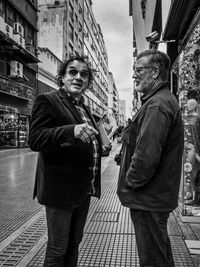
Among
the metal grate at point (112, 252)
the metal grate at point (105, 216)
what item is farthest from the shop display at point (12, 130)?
the metal grate at point (112, 252)

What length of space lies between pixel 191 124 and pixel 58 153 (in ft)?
9.51

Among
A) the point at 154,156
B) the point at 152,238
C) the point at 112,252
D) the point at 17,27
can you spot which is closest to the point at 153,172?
the point at 154,156

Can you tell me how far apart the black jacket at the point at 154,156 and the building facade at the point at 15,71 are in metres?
20.0

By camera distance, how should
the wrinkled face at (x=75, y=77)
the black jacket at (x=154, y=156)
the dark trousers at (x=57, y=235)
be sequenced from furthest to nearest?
1. the wrinkled face at (x=75, y=77)
2. the dark trousers at (x=57, y=235)
3. the black jacket at (x=154, y=156)

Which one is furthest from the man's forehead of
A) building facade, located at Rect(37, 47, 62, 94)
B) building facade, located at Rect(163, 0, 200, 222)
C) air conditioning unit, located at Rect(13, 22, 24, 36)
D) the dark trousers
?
building facade, located at Rect(37, 47, 62, 94)

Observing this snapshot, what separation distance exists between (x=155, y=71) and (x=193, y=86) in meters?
2.57

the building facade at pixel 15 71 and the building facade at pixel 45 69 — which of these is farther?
the building facade at pixel 45 69

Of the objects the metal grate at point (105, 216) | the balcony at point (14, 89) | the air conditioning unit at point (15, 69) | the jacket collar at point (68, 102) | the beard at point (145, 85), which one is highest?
the air conditioning unit at point (15, 69)

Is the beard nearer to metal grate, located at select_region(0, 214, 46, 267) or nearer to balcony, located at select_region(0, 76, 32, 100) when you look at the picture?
metal grate, located at select_region(0, 214, 46, 267)

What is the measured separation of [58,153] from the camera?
7.50 feet

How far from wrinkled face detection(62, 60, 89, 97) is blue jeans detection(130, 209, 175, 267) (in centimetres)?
107

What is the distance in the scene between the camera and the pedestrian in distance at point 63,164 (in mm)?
2182

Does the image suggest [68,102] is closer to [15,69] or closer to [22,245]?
[22,245]

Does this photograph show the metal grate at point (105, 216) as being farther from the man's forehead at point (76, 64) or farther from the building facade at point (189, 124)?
the man's forehead at point (76, 64)
